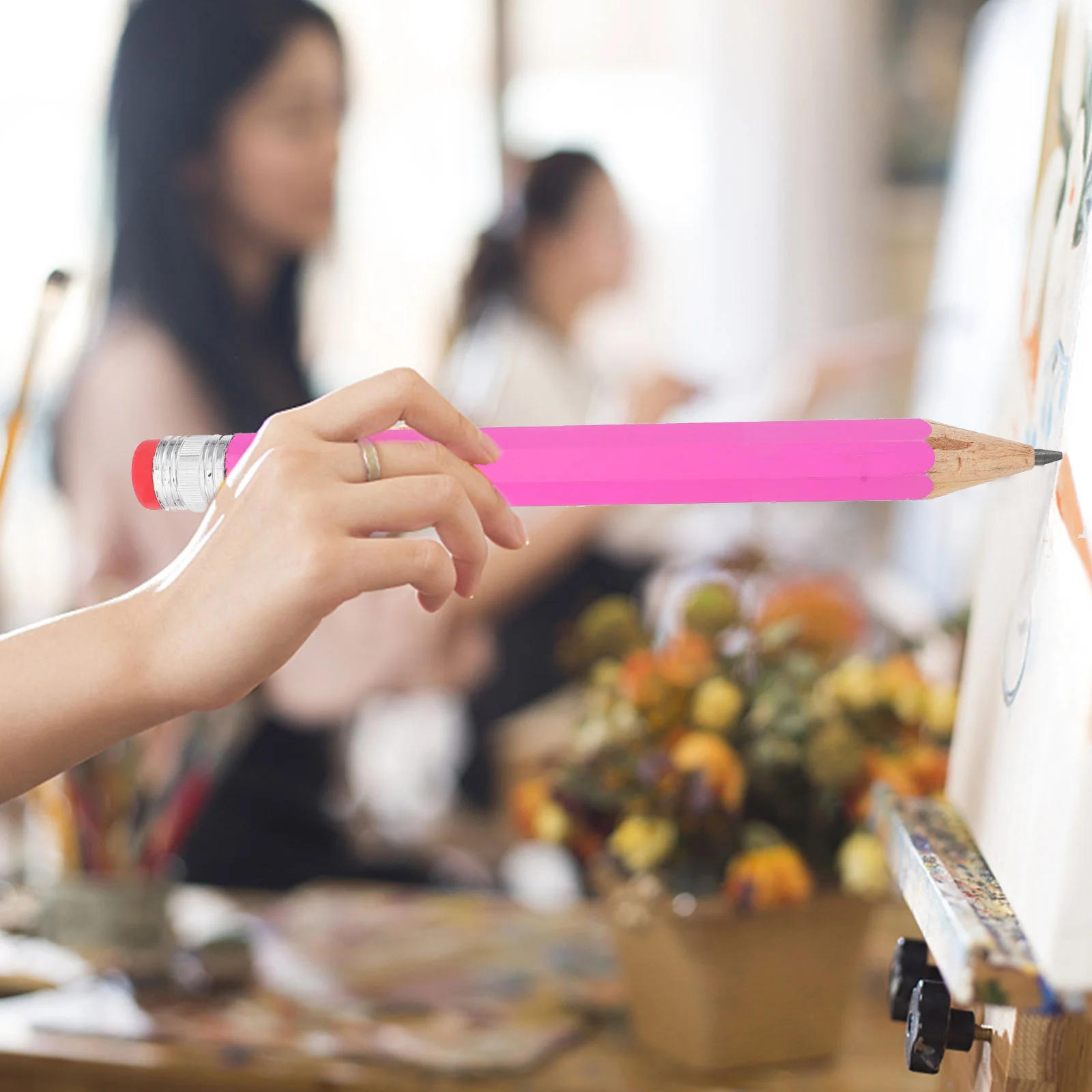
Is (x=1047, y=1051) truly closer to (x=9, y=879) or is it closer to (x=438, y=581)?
(x=438, y=581)

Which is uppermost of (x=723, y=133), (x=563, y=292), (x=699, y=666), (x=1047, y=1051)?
(x=723, y=133)

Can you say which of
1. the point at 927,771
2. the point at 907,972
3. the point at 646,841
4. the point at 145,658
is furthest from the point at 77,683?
the point at 927,771

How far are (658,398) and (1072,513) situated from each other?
0.90 metres

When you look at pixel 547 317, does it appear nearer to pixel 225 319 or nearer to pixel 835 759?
pixel 225 319

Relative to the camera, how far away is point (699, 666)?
2.50 feet

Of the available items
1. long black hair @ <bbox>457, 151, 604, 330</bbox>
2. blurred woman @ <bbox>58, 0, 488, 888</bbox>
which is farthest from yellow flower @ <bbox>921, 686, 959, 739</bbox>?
long black hair @ <bbox>457, 151, 604, 330</bbox>

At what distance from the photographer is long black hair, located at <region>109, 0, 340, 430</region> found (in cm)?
109

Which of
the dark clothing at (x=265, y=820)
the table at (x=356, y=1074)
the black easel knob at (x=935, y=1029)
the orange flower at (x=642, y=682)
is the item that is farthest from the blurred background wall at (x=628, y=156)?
the black easel knob at (x=935, y=1029)

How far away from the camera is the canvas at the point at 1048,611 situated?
281 millimetres

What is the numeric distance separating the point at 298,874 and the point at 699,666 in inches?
28.0

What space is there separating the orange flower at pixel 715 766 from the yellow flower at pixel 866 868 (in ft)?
0.23

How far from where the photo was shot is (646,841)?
2.33ft

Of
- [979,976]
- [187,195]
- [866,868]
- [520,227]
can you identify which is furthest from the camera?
[520,227]

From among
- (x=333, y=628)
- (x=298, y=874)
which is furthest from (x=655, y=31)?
(x=298, y=874)
